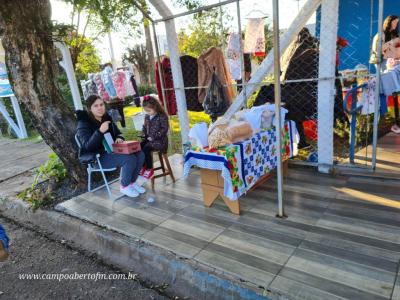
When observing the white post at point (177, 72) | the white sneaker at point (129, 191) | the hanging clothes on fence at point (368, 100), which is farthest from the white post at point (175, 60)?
the hanging clothes on fence at point (368, 100)

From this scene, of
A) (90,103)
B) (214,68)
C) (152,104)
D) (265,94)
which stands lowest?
(265,94)

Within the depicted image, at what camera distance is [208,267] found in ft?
8.21

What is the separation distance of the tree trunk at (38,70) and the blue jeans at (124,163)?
2.77ft

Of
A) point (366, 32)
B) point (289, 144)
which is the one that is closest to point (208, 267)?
point (289, 144)

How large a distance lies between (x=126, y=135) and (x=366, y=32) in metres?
6.53

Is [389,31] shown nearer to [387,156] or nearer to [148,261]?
[387,156]

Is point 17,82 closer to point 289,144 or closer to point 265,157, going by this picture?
point 265,157

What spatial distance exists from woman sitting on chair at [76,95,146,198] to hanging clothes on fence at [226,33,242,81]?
244 cm

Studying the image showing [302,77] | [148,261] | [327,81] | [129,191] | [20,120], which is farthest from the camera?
[20,120]

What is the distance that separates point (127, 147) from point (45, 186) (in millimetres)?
1922

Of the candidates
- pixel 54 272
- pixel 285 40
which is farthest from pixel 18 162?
pixel 285 40

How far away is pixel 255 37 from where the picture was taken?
5449mm

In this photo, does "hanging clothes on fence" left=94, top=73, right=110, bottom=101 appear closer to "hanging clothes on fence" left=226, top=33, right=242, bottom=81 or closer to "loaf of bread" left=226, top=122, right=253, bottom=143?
"hanging clothes on fence" left=226, top=33, right=242, bottom=81

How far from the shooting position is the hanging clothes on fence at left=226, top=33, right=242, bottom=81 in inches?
210
